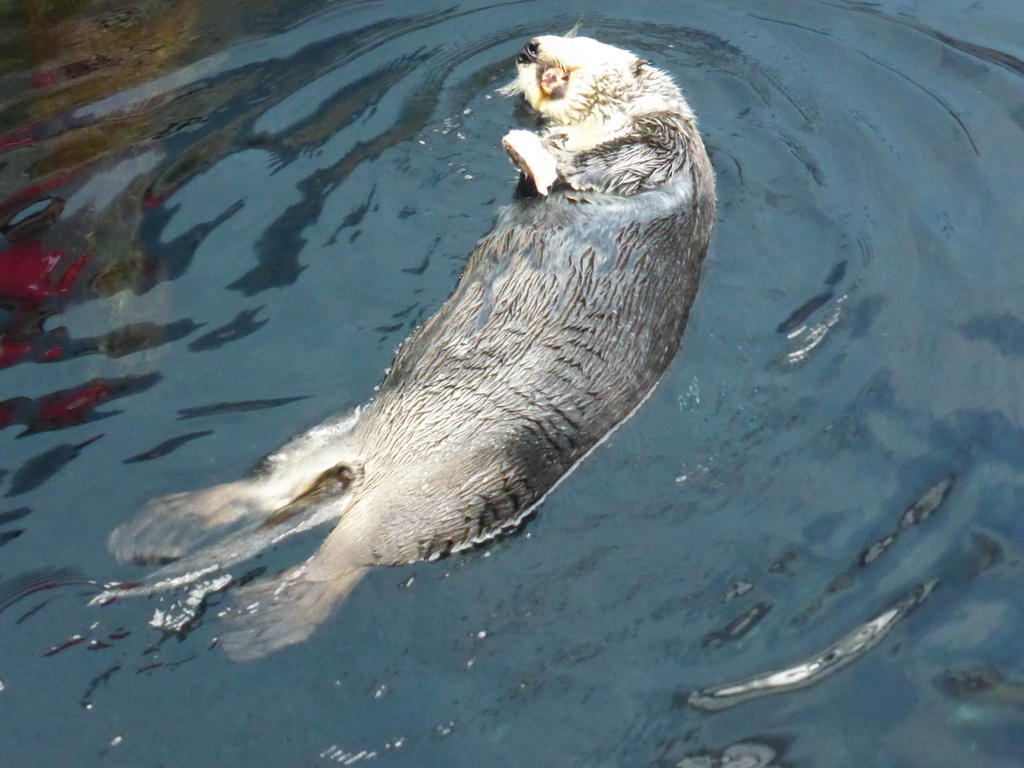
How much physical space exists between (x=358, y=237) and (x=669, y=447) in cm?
160

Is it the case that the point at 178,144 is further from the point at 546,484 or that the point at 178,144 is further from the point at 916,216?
the point at 916,216

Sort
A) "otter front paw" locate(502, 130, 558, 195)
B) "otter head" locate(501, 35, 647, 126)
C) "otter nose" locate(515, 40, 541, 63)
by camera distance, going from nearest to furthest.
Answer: "otter front paw" locate(502, 130, 558, 195) < "otter head" locate(501, 35, 647, 126) < "otter nose" locate(515, 40, 541, 63)

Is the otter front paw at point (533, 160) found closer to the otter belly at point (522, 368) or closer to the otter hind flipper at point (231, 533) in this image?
the otter belly at point (522, 368)

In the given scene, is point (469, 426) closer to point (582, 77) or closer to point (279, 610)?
point (279, 610)

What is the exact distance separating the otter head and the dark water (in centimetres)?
39

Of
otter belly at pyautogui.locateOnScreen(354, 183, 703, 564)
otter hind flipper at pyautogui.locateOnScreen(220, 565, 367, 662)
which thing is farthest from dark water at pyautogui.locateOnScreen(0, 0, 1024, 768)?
otter belly at pyautogui.locateOnScreen(354, 183, 703, 564)

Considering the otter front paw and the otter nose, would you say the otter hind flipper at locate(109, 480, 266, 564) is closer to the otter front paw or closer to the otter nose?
the otter front paw

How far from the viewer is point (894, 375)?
385cm

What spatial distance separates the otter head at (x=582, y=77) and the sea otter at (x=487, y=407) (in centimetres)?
50

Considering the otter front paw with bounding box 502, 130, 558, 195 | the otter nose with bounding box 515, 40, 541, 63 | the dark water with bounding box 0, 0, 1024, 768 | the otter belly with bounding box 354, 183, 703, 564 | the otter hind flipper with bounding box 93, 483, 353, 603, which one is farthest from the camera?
the otter nose with bounding box 515, 40, 541, 63

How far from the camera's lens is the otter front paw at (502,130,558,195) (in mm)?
3744

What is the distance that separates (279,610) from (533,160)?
6.08ft

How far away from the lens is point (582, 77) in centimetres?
444

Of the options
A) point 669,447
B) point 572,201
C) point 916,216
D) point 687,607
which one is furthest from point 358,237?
point 916,216
